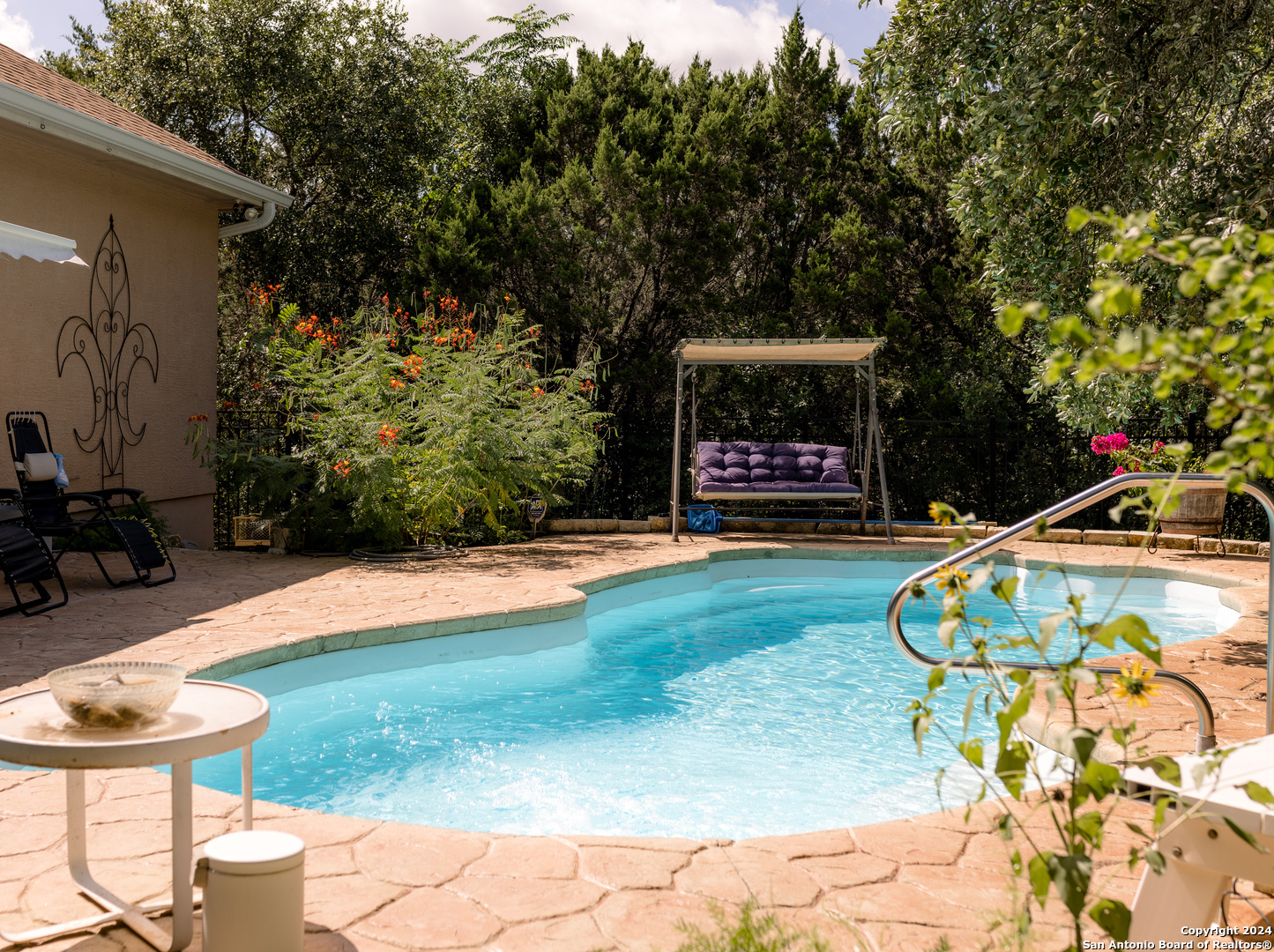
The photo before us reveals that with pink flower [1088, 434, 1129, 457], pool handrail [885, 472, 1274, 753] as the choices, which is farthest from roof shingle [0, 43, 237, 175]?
pink flower [1088, 434, 1129, 457]

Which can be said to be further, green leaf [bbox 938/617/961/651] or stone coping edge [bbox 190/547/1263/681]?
A: stone coping edge [bbox 190/547/1263/681]

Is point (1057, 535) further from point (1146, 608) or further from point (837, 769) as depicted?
point (837, 769)

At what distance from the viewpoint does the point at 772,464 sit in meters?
10.1

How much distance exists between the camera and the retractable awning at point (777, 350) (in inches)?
342

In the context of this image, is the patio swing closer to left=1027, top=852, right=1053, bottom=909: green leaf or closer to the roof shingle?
the roof shingle

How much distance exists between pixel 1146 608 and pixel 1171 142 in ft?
13.4

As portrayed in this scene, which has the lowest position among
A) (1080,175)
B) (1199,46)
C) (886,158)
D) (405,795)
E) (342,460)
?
(405,795)

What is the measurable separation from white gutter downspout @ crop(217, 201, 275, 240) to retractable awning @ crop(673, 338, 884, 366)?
169 inches

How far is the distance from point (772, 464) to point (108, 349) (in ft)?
21.1

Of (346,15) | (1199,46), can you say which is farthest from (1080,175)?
(346,15)

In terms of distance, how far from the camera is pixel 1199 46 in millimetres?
4781

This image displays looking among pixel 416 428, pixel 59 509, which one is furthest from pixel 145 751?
pixel 416 428

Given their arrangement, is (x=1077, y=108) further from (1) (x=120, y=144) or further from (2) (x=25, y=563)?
(1) (x=120, y=144)

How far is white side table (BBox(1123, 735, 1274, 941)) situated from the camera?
158cm
